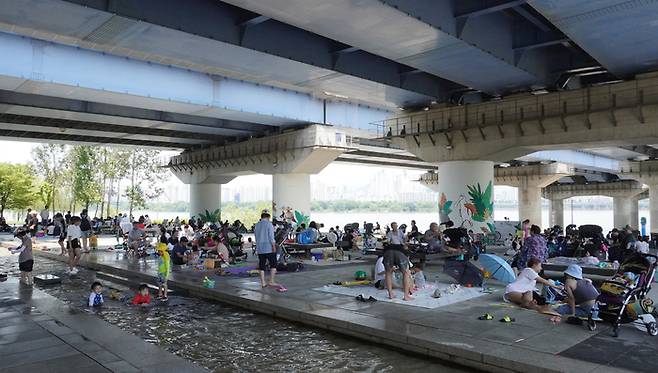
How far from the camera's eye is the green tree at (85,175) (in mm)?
48938

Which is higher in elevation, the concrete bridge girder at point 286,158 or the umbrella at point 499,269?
the concrete bridge girder at point 286,158

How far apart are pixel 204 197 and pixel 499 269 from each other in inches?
1500

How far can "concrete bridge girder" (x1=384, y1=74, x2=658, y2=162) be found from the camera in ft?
64.1

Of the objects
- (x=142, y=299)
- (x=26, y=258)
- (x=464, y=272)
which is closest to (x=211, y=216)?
(x=26, y=258)

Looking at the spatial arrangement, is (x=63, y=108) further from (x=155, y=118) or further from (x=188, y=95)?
(x=188, y=95)

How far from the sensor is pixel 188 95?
23.5 m

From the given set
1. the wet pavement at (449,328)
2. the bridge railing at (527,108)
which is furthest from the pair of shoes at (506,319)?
the bridge railing at (527,108)

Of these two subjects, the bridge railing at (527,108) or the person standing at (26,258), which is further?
the bridge railing at (527,108)

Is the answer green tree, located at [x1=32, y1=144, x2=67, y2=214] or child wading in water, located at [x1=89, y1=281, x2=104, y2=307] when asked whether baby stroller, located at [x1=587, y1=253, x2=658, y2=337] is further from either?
green tree, located at [x1=32, y1=144, x2=67, y2=214]

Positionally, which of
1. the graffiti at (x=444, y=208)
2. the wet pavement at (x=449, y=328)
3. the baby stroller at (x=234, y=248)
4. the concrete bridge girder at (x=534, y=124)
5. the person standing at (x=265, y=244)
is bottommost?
the wet pavement at (x=449, y=328)

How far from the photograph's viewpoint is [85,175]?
49281 mm

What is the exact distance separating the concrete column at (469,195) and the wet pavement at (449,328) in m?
13.7

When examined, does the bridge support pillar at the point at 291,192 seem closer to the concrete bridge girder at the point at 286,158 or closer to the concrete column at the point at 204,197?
the concrete bridge girder at the point at 286,158

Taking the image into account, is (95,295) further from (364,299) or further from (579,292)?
(579,292)
